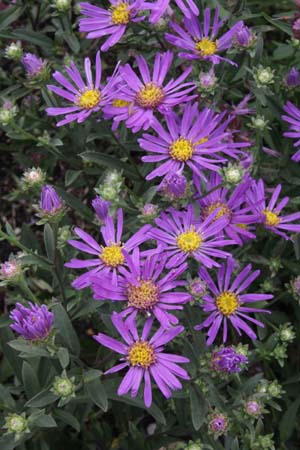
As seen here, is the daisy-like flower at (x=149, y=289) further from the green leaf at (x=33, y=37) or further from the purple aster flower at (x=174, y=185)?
the green leaf at (x=33, y=37)

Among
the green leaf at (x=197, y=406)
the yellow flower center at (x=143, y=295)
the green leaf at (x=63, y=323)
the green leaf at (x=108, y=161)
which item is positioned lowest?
the green leaf at (x=197, y=406)

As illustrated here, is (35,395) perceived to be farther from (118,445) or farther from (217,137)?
(217,137)

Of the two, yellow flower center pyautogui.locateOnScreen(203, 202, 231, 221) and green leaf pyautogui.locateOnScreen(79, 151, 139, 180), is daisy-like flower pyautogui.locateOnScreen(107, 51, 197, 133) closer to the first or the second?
green leaf pyautogui.locateOnScreen(79, 151, 139, 180)

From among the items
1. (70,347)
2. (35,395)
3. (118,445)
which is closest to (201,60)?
(70,347)

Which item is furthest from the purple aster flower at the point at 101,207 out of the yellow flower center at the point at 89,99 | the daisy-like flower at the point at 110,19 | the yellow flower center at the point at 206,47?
the yellow flower center at the point at 206,47

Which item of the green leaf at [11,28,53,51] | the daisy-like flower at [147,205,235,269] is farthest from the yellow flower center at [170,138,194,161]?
the green leaf at [11,28,53,51]

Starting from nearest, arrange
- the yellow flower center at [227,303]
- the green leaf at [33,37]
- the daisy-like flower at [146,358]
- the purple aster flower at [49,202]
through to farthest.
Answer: the daisy-like flower at [146,358], the purple aster flower at [49,202], the yellow flower center at [227,303], the green leaf at [33,37]

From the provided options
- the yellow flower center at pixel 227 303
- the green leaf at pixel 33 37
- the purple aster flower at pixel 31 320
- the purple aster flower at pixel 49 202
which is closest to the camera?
the purple aster flower at pixel 31 320
